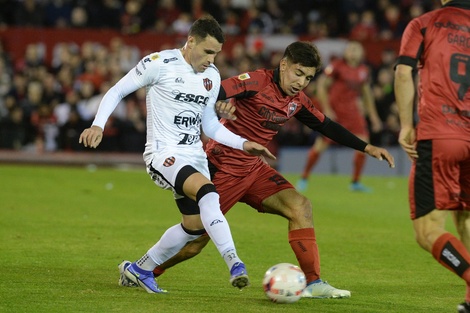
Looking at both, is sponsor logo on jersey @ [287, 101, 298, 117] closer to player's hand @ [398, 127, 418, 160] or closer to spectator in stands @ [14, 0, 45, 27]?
player's hand @ [398, 127, 418, 160]

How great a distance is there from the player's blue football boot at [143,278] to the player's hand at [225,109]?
56.9 inches

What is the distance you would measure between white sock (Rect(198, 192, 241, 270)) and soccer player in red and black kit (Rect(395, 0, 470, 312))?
1407 mm

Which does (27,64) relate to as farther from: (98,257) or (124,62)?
(98,257)

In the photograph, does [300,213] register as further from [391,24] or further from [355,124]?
[391,24]

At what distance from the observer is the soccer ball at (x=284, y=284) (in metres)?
7.11

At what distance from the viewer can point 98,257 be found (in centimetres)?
952

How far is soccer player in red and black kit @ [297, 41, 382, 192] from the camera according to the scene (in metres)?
16.9

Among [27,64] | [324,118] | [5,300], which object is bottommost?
[27,64]

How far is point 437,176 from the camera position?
651 centimetres

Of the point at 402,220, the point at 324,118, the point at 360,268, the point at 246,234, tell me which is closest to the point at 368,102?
the point at 402,220

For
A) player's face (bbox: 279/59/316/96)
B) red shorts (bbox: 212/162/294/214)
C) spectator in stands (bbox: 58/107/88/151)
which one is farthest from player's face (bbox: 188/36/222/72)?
spectator in stands (bbox: 58/107/88/151)

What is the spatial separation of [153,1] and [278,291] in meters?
18.6

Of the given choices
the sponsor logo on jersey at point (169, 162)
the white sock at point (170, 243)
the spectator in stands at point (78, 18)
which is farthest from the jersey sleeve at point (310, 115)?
the spectator in stands at point (78, 18)

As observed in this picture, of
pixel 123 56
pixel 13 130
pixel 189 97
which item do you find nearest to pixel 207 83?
pixel 189 97
